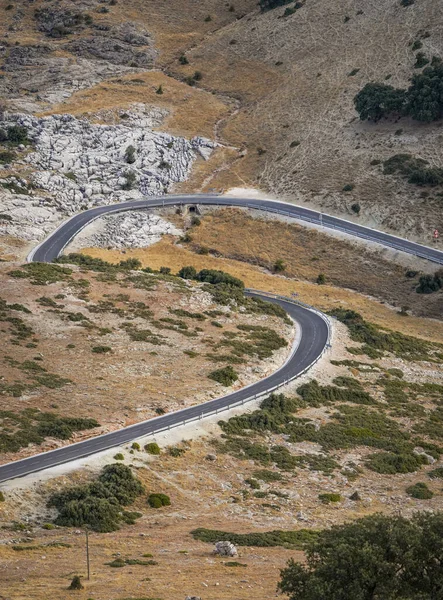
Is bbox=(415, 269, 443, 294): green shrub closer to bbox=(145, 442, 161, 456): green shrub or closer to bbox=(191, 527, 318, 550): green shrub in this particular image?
bbox=(145, 442, 161, 456): green shrub

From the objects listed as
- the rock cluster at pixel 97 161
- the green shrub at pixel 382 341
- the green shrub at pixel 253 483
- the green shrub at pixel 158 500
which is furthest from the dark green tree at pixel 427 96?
the green shrub at pixel 158 500

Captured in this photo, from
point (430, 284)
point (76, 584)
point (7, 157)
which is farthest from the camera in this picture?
point (7, 157)

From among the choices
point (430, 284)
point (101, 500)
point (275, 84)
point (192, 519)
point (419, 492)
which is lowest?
point (192, 519)

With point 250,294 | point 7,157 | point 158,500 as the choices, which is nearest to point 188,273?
point 250,294

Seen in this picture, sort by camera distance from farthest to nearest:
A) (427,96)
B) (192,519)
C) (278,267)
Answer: (427,96), (278,267), (192,519)

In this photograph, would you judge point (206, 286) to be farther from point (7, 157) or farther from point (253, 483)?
point (7, 157)

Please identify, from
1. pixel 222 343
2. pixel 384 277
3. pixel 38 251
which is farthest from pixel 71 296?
pixel 384 277

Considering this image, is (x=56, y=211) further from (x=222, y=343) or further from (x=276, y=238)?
(x=222, y=343)

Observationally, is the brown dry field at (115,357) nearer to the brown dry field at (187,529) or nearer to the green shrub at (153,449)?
the green shrub at (153,449)
